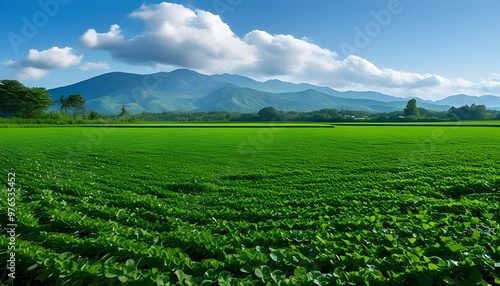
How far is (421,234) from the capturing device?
624cm

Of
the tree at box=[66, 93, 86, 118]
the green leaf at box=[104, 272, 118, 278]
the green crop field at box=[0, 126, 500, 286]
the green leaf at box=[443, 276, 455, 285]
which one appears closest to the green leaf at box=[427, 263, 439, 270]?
the green crop field at box=[0, 126, 500, 286]

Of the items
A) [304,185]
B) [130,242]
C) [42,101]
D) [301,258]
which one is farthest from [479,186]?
[42,101]

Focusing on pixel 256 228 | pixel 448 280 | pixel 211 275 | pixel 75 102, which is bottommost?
pixel 256 228

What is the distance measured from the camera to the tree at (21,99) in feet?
337

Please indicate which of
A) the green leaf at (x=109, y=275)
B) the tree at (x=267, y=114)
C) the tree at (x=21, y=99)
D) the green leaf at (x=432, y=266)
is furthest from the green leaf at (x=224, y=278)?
the tree at (x=267, y=114)

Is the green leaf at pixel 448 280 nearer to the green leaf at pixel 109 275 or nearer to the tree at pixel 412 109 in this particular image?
the green leaf at pixel 109 275

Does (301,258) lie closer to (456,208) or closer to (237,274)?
(237,274)

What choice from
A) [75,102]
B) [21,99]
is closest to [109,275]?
[21,99]

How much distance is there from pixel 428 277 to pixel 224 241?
144 inches

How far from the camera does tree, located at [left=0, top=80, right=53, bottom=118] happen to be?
102688 millimetres

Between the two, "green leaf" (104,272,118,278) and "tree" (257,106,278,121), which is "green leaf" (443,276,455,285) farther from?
"tree" (257,106,278,121)

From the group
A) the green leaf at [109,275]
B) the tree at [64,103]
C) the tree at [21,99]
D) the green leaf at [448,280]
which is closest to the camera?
the green leaf at [448,280]

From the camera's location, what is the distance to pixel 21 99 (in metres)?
105

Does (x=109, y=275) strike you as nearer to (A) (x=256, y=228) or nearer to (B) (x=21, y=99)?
(A) (x=256, y=228)
